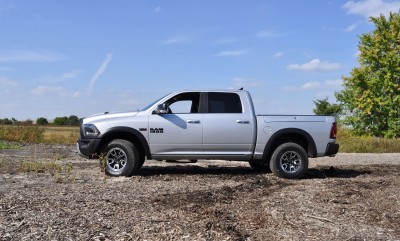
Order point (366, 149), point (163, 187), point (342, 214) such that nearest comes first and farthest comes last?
1. point (342, 214)
2. point (163, 187)
3. point (366, 149)

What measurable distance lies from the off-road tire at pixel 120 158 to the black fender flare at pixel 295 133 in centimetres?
295

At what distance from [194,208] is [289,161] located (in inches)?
169

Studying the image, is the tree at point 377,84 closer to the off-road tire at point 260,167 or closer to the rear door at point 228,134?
the off-road tire at point 260,167

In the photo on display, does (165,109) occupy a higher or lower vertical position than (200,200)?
higher

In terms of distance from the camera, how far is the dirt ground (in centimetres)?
504

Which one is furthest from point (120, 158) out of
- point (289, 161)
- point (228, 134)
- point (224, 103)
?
point (289, 161)

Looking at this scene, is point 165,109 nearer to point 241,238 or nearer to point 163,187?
point 163,187

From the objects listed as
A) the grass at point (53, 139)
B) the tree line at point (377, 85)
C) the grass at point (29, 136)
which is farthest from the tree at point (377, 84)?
the grass at point (29, 136)

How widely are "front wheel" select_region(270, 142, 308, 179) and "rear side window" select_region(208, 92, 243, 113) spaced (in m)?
1.32

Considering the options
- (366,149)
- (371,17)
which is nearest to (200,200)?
(366,149)

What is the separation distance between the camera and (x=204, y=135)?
9.75 m

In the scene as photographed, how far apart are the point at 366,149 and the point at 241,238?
18.6 meters

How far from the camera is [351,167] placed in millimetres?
12766

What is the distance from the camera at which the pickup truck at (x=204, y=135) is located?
9.57 m
